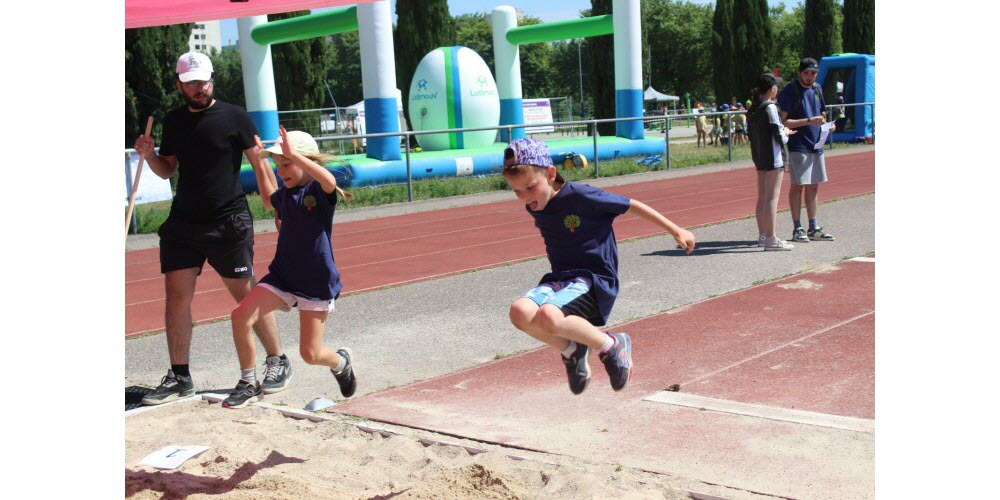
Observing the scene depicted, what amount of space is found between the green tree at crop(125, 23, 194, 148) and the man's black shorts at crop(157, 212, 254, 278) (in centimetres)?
1637

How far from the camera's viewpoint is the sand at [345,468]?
4.84 m

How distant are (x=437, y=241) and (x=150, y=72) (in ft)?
38.0

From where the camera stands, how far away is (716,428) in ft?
18.4

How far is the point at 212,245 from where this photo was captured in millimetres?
6527

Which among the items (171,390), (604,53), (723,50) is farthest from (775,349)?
(723,50)

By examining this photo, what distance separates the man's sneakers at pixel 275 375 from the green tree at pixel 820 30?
4265 cm

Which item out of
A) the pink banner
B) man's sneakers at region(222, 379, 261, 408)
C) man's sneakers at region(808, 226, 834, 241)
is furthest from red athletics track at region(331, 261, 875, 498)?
man's sneakers at region(808, 226, 834, 241)

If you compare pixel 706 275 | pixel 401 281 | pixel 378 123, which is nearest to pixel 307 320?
pixel 401 281

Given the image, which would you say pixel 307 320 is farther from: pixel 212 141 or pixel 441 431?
pixel 212 141

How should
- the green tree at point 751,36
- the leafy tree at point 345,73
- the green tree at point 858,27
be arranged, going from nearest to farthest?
1. the green tree at point 858,27
2. the green tree at point 751,36
3. the leafy tree at point 345,73

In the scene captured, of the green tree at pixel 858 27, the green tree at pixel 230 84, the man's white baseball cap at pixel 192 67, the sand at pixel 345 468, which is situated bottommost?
the sand at pixel 345 468

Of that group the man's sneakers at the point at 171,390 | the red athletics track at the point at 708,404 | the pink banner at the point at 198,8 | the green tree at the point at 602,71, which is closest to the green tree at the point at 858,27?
the green tree at the point at 602,71

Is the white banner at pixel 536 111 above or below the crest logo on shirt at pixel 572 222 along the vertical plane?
above

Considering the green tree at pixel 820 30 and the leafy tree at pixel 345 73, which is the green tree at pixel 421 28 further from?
→ the leafy tree at pixel 345 73
